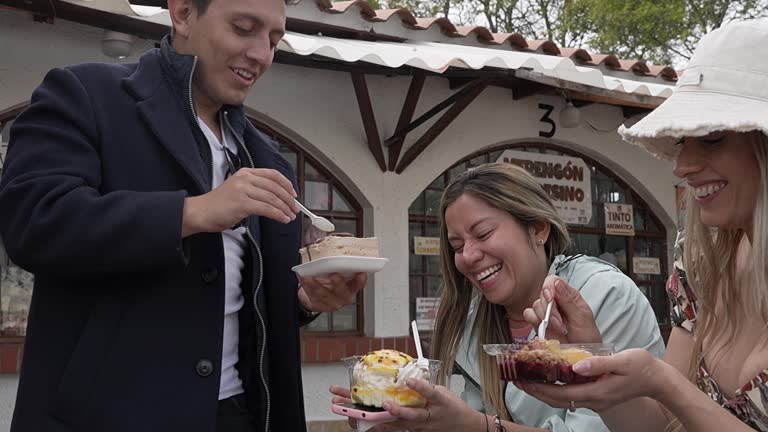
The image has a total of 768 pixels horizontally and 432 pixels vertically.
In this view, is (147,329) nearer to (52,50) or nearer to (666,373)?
(666,373)

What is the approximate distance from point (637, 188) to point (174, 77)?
26.5ft

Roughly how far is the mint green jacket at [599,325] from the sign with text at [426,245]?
502cm

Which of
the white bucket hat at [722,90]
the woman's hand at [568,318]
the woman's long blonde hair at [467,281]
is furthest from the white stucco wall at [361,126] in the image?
the white bucket hat at [722,90]

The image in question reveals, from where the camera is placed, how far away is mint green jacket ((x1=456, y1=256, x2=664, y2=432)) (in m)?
2.52

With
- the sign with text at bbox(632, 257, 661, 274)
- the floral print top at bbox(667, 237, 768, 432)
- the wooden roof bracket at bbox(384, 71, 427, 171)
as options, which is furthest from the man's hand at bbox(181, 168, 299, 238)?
the sign with text at bbox(632, 257, 661, 274)

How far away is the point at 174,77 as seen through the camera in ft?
7.09

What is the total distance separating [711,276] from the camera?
2.20m

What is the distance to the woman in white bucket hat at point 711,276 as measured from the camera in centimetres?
180

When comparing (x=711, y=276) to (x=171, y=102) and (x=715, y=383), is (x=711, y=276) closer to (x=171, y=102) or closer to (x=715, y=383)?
(x=715, y=383)

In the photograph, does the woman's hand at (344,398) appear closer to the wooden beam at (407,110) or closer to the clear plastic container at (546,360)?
the clear plastic container at (546,360)

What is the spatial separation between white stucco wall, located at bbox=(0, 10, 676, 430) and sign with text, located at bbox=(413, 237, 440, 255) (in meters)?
0.24

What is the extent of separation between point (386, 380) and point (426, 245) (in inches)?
232

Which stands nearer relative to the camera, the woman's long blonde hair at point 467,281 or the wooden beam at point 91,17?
the woman's long blonde hair at point 467,281

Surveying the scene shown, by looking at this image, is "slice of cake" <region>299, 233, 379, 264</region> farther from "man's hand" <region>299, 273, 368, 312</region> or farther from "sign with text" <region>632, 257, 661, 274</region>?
"sign with text" <region>632, 257, 661, 274</region>
